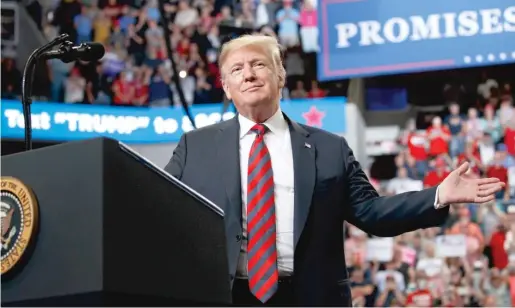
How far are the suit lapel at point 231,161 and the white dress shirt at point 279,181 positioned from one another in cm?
2

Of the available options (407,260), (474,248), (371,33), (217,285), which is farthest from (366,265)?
(217,285)

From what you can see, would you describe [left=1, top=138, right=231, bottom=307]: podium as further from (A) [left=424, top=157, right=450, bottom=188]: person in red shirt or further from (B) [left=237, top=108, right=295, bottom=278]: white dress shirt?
(A) [left=424, top=157, right=450, bottom=188]: person in red shirt

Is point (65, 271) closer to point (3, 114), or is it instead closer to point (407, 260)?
point (407, 260)

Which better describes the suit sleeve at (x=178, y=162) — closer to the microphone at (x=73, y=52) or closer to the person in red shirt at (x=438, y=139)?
the microphone at (x=73, y=52)

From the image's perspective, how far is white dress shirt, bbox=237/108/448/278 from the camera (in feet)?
7.35

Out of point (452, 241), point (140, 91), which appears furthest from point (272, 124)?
point (140, 91)

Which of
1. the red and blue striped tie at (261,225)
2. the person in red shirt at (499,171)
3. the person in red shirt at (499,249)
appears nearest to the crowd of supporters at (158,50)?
the person in red shirt at (499,171)

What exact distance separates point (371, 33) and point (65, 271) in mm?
9479

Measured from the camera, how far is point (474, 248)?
7.84 meters

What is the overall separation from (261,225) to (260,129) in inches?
10.8

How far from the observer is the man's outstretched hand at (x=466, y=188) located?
2176 millimetres

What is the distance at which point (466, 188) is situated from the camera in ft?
7.22

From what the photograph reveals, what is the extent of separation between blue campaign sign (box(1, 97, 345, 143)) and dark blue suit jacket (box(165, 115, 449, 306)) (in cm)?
746

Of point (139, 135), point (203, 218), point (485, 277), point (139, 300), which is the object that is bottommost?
point (485, 277)
